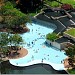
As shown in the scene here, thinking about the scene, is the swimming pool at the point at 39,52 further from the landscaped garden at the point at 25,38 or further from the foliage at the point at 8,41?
the foliage at the point at 8,41

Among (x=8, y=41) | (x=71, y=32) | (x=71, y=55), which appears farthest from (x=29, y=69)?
(x=71, y=32)

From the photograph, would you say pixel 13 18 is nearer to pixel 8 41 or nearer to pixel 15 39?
pixel 15 39

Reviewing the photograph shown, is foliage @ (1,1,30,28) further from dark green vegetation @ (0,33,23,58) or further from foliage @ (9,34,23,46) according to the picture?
foliage @ (9,34,23,46)

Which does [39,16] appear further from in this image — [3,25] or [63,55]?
[63,55]

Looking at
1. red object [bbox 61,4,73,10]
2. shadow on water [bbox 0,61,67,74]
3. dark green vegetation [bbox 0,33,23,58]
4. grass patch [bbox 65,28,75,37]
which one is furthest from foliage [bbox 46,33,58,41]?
red object [bbox 61,4,73,10]

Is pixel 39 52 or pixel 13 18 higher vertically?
pixel 13 18

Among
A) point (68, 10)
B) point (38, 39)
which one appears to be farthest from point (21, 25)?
point (68, 10)

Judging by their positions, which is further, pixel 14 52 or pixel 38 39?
pixel 38 39

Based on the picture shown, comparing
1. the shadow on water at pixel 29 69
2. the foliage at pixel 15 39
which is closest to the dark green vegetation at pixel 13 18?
the foliage at pixel 15 39
